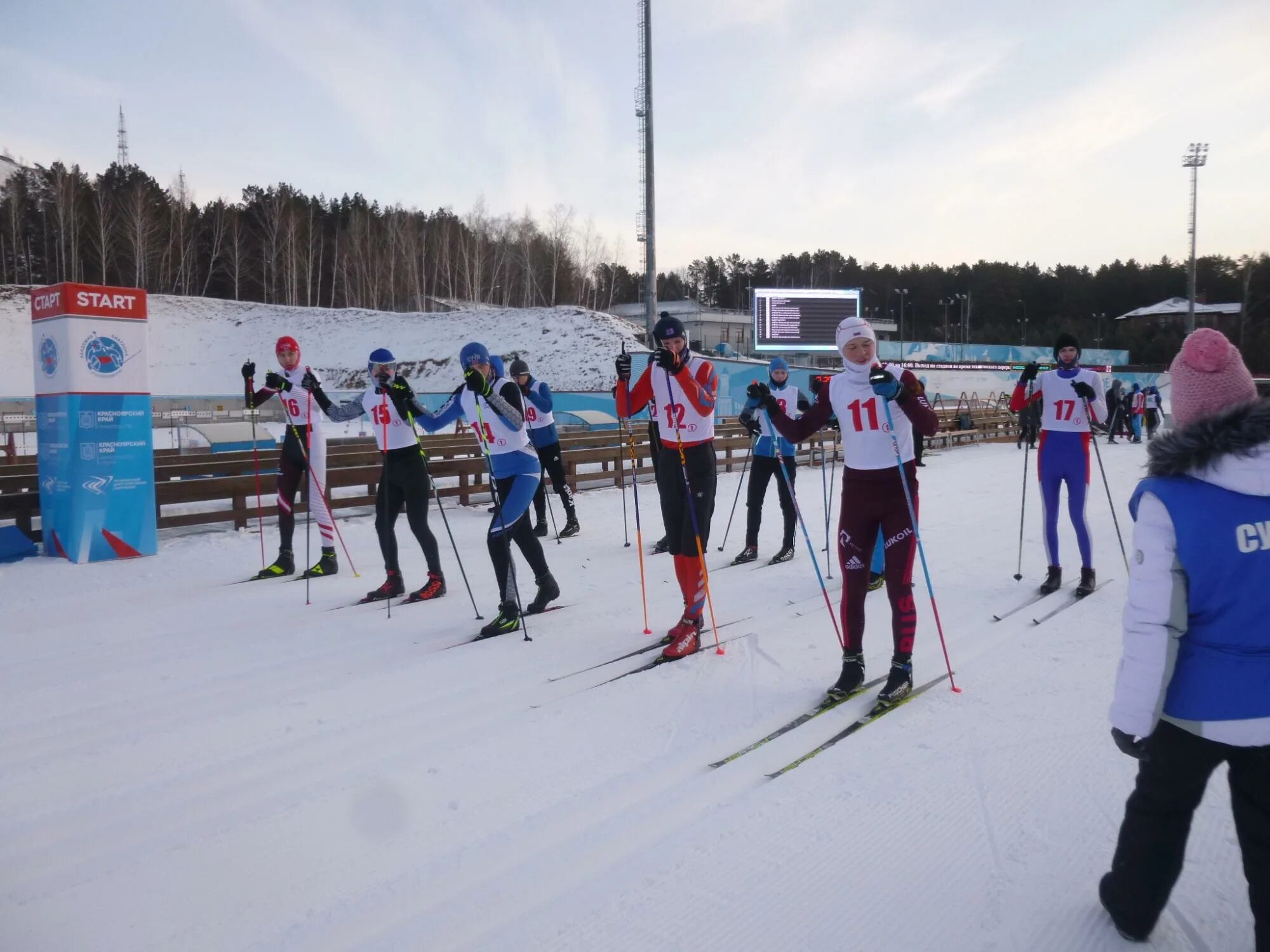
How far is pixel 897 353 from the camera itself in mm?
53219

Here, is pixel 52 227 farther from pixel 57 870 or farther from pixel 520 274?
pixel 57 870

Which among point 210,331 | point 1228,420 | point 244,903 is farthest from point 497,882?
point 210,331

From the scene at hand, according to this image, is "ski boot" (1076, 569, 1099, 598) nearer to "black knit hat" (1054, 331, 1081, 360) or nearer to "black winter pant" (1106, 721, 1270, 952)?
"black knit hat" (1054, 331, 1081, 360)

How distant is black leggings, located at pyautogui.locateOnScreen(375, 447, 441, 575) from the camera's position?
6344 mm

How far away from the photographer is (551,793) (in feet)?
10.6

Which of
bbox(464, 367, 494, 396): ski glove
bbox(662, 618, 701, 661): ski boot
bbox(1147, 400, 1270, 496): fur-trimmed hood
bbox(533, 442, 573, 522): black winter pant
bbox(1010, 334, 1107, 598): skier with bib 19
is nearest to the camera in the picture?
bbox(1147, 400, 1270, 496): fur-trimmed hood

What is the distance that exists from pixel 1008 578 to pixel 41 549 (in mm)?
9593

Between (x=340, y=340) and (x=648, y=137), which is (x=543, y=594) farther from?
(x=340, y=340)

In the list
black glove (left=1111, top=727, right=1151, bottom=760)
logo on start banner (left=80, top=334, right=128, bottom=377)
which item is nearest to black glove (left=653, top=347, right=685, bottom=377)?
black glove (left=1111, top=727, right=1151, bottom=760)

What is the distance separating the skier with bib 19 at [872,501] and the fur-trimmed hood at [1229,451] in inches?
83.4

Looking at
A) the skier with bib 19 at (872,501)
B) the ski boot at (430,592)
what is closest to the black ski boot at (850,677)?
the skier with bib 19 at (872,501)

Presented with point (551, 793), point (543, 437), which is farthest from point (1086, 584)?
point (543, 437)

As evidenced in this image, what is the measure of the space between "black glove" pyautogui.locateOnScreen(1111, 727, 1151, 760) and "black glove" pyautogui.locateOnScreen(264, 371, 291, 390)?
6805mm

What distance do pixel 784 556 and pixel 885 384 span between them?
4.24 metres
